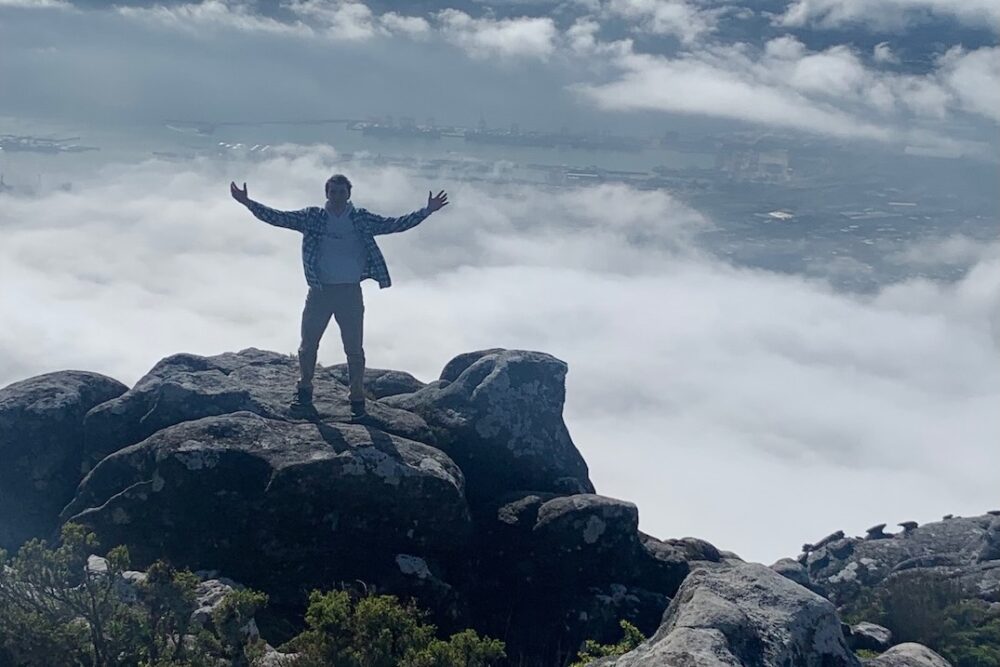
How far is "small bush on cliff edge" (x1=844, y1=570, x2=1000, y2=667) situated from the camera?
11.1 metres

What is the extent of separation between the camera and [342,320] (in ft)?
38.5

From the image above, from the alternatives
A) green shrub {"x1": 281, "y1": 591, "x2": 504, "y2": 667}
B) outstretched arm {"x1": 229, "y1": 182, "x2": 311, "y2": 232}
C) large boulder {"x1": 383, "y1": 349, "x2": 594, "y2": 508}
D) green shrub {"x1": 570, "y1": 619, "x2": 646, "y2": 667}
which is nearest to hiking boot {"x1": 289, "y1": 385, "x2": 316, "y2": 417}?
large boulder {"x1": 383, "y1": 349, "x2": 594, "y2": 508}

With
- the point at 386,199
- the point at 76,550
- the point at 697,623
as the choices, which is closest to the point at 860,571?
the point at 697,623

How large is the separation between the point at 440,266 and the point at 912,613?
183929mm

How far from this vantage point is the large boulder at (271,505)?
9.64m

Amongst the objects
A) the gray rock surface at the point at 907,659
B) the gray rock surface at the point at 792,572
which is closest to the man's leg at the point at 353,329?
the gray rock surface at the point at 792,572

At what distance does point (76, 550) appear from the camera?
7.02m

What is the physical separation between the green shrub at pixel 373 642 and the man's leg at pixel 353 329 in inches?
210

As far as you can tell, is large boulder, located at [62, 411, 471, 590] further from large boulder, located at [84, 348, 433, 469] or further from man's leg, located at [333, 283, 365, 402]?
man's leg, located at [333, 283, 365, 402]

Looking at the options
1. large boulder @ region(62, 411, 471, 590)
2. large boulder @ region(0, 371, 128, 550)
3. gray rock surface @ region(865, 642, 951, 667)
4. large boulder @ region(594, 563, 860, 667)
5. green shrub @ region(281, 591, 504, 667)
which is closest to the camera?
large boulder @ region(594, 563, 860, 667)

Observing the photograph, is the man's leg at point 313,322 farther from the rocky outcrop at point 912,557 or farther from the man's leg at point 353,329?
the rocky outcrop at point 912,557

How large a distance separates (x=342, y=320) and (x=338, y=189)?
1621 mm

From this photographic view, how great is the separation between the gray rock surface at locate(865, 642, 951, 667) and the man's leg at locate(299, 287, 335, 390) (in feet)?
22.7

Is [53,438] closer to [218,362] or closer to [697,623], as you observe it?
[218,362]
